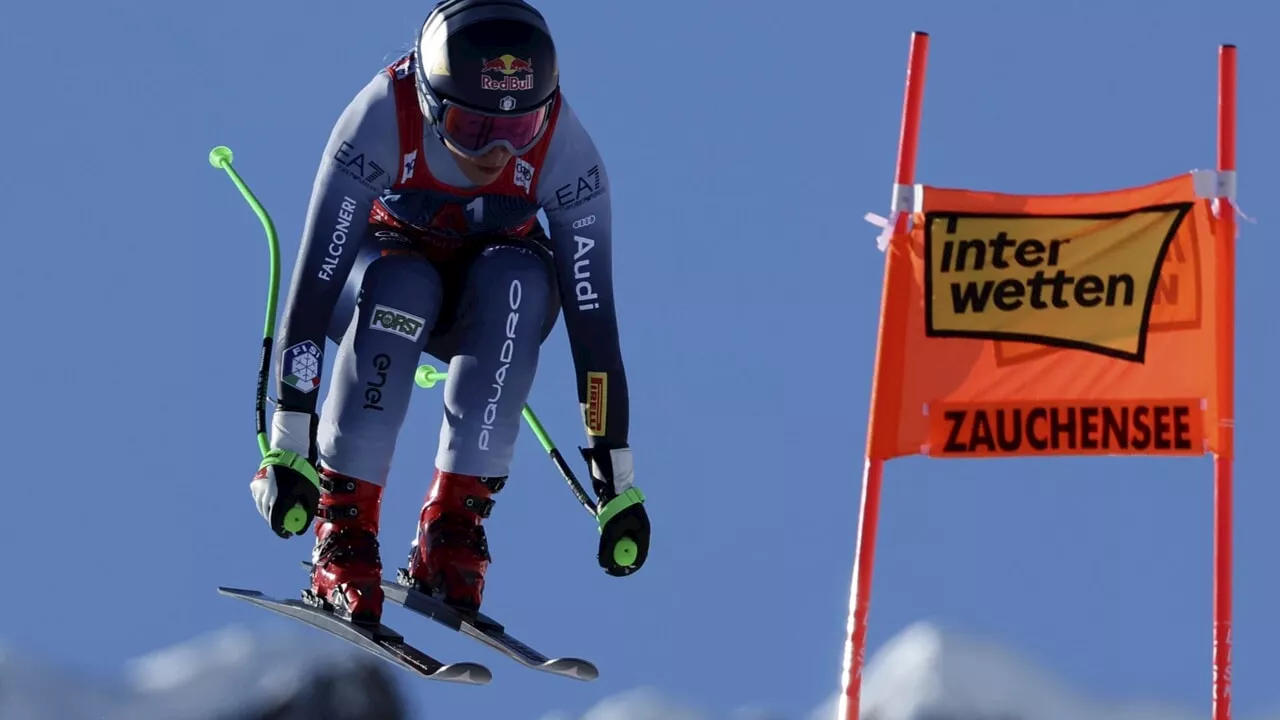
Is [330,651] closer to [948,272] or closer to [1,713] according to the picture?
[1,713]

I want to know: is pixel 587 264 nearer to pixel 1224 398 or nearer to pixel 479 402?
pixel 479 402

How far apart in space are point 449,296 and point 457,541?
0.97 m

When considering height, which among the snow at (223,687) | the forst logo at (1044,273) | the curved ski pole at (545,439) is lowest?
the snow at (223,687)

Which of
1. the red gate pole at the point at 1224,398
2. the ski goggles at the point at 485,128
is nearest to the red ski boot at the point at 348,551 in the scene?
the ski goggles at the point at 485,128

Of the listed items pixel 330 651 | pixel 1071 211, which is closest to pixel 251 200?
pixel 330 651

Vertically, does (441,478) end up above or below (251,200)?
below

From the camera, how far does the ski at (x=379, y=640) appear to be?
982 cm

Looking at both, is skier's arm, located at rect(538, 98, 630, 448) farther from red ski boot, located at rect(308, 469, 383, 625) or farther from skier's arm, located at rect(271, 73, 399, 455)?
red ski boot, located at rect(308, 469, 383, 625)

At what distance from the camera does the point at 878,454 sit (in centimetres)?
1042

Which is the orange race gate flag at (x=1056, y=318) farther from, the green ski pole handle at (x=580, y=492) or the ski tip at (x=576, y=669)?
the ski tip at (x=576, y=669)

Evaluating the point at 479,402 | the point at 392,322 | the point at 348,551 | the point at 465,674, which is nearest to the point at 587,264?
the point at 479,402

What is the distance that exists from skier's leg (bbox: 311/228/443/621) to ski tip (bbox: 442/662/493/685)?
0.67m

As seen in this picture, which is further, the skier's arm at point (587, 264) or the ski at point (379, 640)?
the skier's arm at point (587, 264)

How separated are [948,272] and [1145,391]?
86cm
